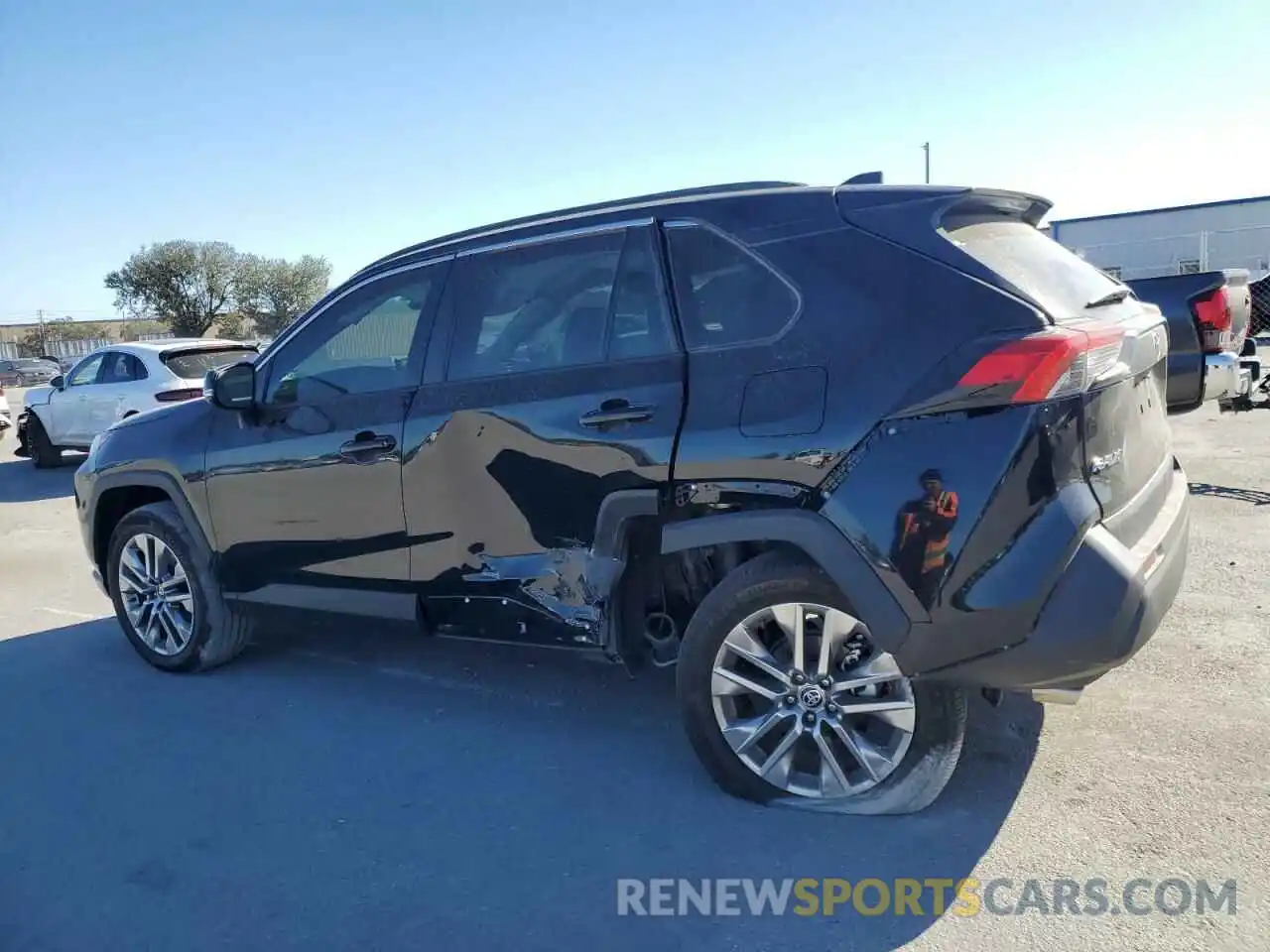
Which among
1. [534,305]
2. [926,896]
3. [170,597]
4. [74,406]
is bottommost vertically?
[926,896]

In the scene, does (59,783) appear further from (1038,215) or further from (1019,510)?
(1038,215)

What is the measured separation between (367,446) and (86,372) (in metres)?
10.6

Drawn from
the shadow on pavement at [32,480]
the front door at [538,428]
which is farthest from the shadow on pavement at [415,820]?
→ the shadow on pavement at [32,480]

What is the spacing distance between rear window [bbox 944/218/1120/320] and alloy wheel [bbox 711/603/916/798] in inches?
47.0

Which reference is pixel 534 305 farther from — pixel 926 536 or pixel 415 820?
pixel 415 820

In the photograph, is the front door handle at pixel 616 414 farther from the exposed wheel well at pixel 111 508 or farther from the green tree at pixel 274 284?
the green tree at pixel 274 284

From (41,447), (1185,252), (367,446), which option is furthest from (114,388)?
(1185,252)

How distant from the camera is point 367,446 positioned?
170 inches

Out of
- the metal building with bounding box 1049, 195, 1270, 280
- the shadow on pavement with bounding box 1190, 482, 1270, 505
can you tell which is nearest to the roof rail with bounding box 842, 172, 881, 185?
the shadow on pavement with bounding box 1190, 482, 1270, 505

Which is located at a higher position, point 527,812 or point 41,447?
point 41,447

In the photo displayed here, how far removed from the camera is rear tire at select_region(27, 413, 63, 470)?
13828 millimetres

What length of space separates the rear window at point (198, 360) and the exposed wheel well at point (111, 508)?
651 centimetres

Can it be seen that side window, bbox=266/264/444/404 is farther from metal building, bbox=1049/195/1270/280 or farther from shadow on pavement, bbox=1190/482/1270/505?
metal building, bbox=1049/195/1270/280

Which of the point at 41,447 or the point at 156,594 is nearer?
the point at 156,594
